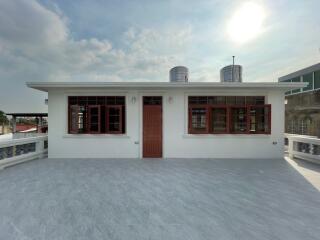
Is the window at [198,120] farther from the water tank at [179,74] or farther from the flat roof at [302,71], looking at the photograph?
the flat roof at [302,71]

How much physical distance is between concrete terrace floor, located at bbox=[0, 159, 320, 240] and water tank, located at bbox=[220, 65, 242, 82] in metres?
6.08

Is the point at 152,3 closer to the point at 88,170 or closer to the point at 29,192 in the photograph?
the point at 88,170

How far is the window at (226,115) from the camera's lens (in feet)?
18.2

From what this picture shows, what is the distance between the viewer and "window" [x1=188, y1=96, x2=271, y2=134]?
5.54 meters

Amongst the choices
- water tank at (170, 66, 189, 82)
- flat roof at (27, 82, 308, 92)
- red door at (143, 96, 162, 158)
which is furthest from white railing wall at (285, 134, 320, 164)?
water tank at (170, 66, 189, 82)

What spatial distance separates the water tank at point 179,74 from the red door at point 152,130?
3948mm

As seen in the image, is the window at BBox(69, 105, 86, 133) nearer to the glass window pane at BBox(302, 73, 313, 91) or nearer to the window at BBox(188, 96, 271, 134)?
the window at BBox(188, 96, 271, 134)

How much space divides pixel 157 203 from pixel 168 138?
3062 millimetres

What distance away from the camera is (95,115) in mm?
5609

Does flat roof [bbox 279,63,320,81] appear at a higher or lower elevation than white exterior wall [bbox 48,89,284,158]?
higher

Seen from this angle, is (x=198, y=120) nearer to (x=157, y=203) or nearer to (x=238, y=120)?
(x=238, y=120)

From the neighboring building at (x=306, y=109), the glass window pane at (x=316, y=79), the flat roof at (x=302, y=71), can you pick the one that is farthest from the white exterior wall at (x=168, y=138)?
the flat roof at (x=302, y=71)

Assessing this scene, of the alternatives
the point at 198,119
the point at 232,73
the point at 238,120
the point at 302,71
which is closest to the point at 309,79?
the point at 302,71

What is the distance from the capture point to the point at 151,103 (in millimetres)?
5625
